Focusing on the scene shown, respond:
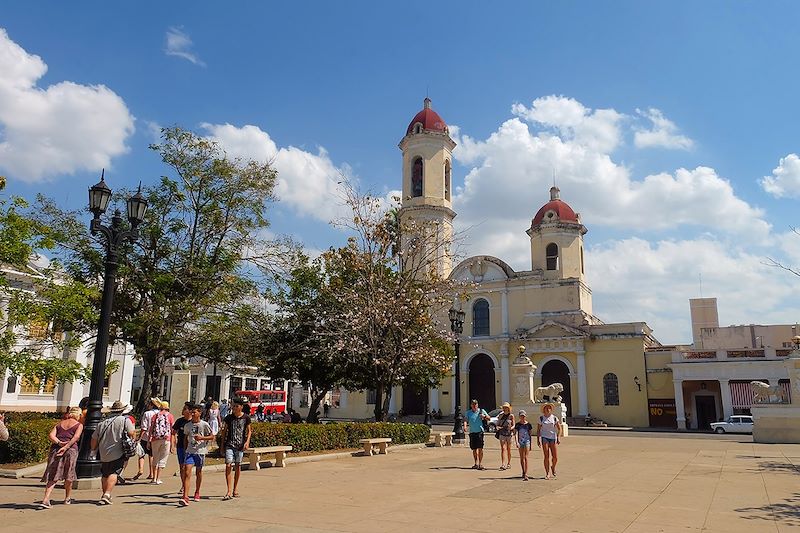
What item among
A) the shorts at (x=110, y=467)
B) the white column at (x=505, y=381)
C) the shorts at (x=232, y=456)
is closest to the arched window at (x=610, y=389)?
the white column at (x=505, y=381)

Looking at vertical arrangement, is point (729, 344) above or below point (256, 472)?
above

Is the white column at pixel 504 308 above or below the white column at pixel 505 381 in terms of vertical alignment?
above

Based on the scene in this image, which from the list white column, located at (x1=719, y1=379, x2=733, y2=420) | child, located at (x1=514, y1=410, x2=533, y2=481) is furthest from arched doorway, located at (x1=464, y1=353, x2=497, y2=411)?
child, located at (x1=514, y1=410, x2=533, y2=481)

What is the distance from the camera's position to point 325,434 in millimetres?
17438

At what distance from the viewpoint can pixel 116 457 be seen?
30.0 ft

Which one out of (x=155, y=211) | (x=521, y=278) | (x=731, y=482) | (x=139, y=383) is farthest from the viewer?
(x=139, y=383)

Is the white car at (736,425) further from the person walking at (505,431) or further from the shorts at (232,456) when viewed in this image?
the shorts at (232,456)

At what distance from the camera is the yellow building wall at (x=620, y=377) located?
40.1 m

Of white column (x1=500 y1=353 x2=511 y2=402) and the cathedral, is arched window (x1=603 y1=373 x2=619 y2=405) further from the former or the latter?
white column (x1=500 y1=353 x2=511 y2=402)

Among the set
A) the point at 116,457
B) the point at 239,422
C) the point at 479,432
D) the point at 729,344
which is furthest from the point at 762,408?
the point at 729,344

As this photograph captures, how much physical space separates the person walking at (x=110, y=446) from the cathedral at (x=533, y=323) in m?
33.3

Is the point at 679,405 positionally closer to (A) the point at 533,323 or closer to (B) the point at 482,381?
(A) the point at 533,323

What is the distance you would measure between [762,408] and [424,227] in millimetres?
14912

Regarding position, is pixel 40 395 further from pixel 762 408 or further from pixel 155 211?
pixel 762 408
